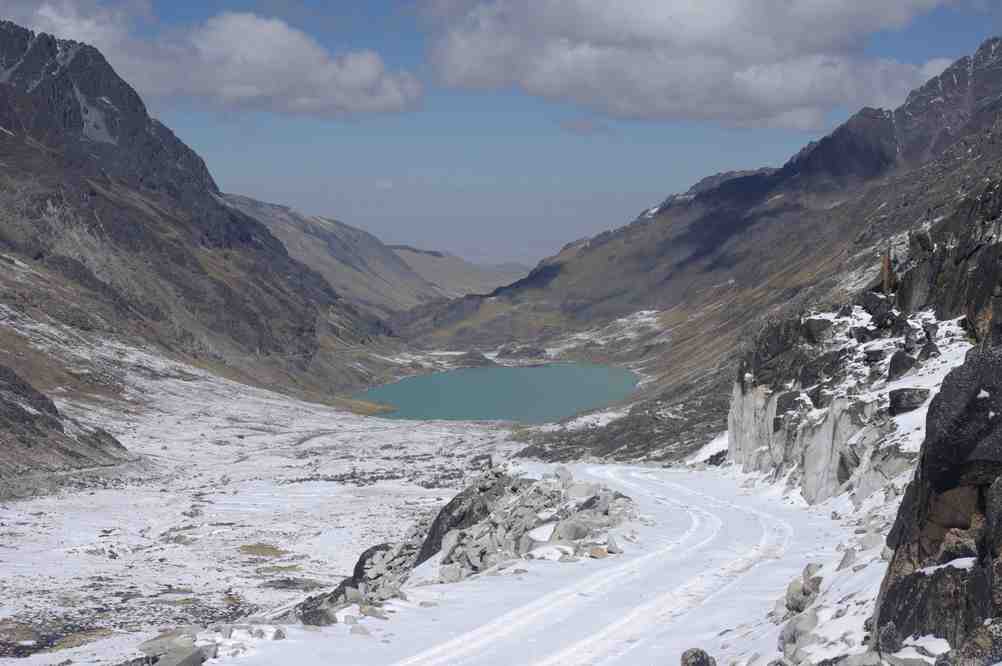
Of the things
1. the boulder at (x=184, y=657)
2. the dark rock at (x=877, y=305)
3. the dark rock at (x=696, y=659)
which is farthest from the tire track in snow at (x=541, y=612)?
the dark rock at (x=877, y=305)

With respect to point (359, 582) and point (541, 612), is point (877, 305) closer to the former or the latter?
point (359, 582)

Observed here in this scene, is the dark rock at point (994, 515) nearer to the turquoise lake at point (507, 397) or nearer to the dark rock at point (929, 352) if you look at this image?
the dark rock at point (929, 352)

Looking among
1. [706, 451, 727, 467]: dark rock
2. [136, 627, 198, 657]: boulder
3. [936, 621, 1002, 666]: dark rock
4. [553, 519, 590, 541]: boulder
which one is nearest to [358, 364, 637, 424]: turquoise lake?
[706, 451, 727, 467]: dark rock

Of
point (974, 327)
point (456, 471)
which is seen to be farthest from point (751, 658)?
point (456, 471)

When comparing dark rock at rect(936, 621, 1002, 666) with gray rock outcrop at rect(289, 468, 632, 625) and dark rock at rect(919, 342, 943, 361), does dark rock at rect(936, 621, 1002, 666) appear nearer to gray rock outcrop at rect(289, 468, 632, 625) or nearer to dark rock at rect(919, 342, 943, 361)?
gray rock outcrop at rect(289, 468, 632, 625)

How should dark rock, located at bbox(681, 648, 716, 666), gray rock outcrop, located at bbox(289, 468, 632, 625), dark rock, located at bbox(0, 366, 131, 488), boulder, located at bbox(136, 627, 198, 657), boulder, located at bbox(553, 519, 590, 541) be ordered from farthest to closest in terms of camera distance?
dark rock, located at bbox(0, 366, 131, 488) → boulder, located at bbox(553, 519, 590, 541) → gray rock outcrop, located at bbox(289, 468, 632, 625) → boulder, located at bbox(136, 627, 198, 657) → dark rock, located at bbox(681, 648, 716, 666)

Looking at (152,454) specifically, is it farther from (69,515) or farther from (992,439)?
(992,439)

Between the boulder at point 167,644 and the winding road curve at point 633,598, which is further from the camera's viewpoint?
the winding road curve at point 633,598
